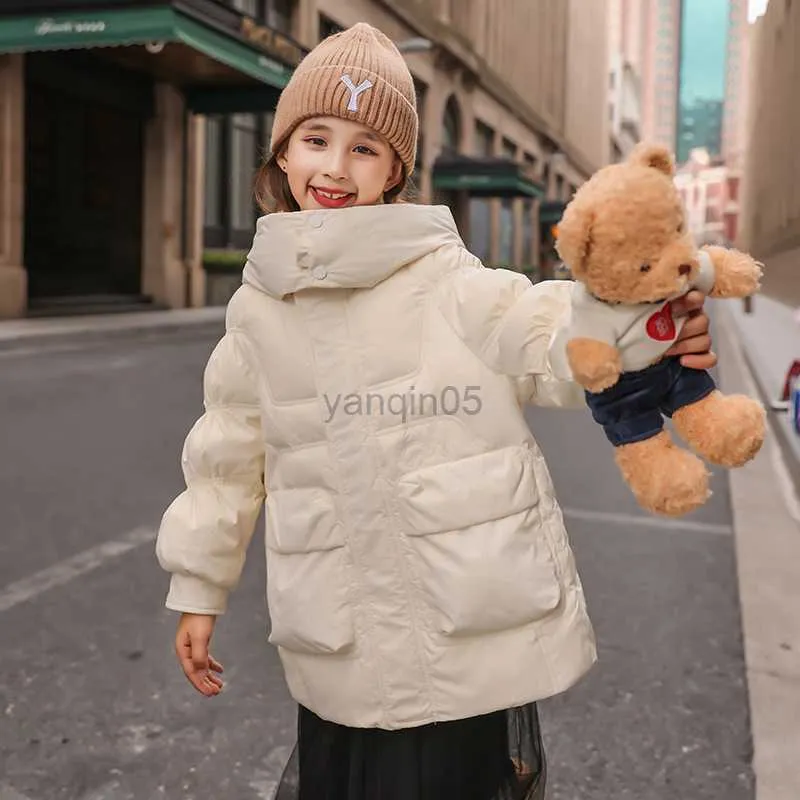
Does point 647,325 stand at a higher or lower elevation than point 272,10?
lower

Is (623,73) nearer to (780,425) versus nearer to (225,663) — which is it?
(780,425)

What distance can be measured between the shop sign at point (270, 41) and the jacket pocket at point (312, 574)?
16559 millimetres

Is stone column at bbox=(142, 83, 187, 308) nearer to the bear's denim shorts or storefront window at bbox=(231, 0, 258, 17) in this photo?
storefront window at bbox=(231, 0, 258, 17)

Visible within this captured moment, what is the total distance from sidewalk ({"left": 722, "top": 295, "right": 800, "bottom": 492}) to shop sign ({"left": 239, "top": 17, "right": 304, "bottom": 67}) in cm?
927

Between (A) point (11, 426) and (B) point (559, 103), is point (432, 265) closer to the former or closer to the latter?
(A) point (11, 426)

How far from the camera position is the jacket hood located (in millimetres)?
1460

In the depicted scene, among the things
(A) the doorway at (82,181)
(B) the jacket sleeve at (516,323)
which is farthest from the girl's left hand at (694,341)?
(A) the doorway at (82,181)

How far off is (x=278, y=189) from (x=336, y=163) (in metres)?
0.24

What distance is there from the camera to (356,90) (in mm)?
1559

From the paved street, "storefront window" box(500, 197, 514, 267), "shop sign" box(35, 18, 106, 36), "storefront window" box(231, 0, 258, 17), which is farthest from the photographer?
"storefront window" box(500, 197, 514, 267)

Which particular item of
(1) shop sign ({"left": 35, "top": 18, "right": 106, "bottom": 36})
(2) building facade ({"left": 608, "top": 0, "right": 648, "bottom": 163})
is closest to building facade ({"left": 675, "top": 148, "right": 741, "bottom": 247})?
(2) building facade ({"left": 608, "top": 0, "right": 648, "bottom": 163})

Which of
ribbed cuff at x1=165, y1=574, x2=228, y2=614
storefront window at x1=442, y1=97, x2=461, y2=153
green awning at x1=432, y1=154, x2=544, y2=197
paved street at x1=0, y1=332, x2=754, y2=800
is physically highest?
storefront window at x1=442, y1=97, x2=461, y2=153

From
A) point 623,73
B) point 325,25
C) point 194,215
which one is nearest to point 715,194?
point 623,73

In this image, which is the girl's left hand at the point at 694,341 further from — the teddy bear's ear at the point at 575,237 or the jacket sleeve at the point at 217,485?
the jacket sleeve at the point at 217,485
